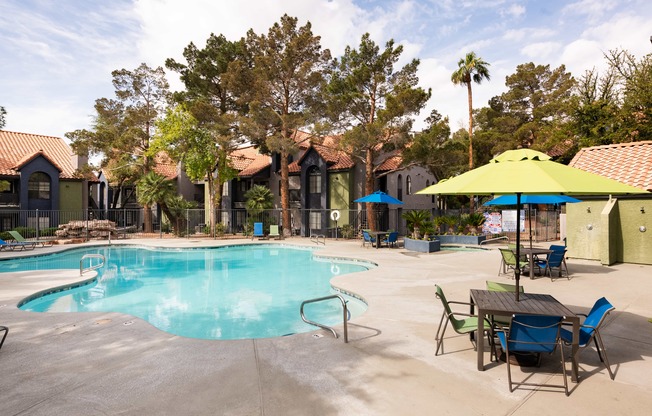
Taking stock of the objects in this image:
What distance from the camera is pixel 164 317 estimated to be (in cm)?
908

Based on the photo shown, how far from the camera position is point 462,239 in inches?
844

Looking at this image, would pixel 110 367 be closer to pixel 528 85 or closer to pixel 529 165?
pixel 529 165

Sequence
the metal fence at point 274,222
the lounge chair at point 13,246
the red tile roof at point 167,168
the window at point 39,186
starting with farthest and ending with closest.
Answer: the red tile roof at point 167,168 < the window at point 39,186 < the metal fence at point 274,222 < the lounge chair at point 13,246

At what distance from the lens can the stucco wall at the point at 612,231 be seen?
13.0 meters

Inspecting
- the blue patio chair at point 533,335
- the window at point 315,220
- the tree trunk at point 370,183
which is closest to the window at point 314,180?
the window at point 315,220

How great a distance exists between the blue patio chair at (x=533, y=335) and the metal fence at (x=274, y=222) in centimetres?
2051

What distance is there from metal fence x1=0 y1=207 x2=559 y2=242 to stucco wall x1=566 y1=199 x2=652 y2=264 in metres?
9.11

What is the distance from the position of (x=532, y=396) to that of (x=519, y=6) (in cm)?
1256

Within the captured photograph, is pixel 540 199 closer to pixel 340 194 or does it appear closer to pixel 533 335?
pixel 533 335

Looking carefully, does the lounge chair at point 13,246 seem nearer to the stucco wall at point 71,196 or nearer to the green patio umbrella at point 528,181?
the stucco wall at point 71,196

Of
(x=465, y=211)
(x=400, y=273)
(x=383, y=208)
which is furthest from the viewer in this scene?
(x=465, y=211)

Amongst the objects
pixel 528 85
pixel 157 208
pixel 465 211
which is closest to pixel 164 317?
pixel 465 211

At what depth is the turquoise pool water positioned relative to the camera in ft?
28.3

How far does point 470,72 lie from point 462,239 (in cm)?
1404
